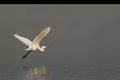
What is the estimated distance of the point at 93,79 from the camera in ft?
190

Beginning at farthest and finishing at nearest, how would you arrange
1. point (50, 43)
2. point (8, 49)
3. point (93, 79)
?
point (50, 43), point (8, 49), point (93, 79)

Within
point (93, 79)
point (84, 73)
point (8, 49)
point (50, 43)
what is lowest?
point (93, 79)

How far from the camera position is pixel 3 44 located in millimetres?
181875

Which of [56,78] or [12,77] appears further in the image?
[12,77]

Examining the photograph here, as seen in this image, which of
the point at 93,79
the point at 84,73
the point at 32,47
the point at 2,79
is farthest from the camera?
the point at 84,73

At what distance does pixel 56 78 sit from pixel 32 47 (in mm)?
9162

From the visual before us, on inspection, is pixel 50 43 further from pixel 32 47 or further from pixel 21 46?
pixel 32 47

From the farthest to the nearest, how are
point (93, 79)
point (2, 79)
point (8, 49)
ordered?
point (8, 49) < point (2, 79) < point (93, 79)

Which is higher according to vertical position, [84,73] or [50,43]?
[50,43]

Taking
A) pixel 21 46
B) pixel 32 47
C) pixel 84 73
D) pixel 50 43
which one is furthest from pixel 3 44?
pixel 32 47

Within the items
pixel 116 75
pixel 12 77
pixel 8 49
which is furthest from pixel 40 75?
pixel 8 49

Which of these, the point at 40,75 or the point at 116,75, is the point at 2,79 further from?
the point at 116,75

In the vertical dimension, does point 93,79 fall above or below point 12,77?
below

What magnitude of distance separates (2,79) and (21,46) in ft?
383
